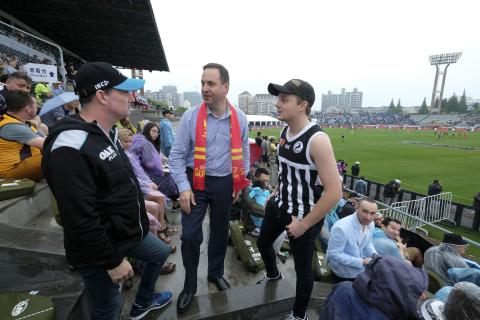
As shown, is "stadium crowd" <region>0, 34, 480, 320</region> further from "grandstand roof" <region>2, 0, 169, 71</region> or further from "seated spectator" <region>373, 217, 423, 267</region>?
"grandstand roof" <region>2, 0, 169, 71</region>

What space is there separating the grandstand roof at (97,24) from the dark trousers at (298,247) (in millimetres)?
13113

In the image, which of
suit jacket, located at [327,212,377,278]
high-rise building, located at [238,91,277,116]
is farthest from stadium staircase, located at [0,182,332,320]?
high-rise building, located at [238,91,277,116]

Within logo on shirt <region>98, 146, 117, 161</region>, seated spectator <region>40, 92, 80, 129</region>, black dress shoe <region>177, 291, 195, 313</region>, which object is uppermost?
seated spectator <region>40, 92, 80, 129</region>

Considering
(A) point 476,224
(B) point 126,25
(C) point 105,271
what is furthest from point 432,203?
(B) point 126,25

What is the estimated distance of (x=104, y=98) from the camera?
5.01ft

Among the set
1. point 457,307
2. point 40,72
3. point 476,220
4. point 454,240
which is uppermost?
point 40,72

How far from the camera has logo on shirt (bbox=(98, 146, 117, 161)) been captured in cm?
142

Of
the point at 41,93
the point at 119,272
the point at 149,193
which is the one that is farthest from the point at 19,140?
the point at 41,93

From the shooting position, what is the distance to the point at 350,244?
3.20 m

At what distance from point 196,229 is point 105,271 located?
2.65ft

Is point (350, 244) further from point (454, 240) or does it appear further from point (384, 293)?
point (454, 240)

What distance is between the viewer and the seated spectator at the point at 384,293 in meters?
1.43

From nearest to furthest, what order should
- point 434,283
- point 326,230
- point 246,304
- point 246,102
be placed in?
point 246,304
point 434,283
point 326,230
point 246,102

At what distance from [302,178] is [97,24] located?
18949 millimetres
